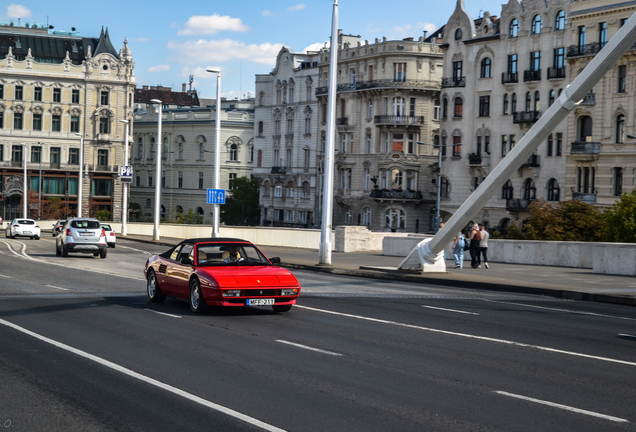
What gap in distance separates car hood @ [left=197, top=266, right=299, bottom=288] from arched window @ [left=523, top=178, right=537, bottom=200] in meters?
56.7

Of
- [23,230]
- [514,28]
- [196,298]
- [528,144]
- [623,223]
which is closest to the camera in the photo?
[196,298]

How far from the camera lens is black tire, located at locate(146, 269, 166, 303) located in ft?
57.2

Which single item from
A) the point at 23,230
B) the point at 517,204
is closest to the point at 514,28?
the point at 517,204

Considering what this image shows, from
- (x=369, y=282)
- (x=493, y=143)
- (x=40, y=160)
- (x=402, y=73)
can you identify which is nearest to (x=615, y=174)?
(x=493, y=143)

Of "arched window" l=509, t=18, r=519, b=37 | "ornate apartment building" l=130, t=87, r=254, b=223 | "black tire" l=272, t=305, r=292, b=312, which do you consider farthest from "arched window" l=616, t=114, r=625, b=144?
"ornate apartment building" l=130, t=87, r=254, b=223

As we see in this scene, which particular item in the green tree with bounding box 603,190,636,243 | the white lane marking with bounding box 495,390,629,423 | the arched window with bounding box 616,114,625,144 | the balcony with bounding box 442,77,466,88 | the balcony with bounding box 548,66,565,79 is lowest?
the white lane marking with bounding box 495,390,629,423

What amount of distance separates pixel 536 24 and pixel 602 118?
1179 centimetres

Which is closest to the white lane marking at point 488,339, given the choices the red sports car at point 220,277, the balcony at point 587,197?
the red sports car at point 220,277

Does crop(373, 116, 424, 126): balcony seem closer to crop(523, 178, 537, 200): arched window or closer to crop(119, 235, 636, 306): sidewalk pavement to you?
crop(523, 178, 537, 200): arched window

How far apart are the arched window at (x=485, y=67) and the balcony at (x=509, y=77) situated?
7.01 ft

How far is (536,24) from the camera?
69875 mm

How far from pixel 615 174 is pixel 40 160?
69.7 m

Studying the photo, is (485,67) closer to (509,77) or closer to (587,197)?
(509,77)

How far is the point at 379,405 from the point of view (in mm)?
8375
